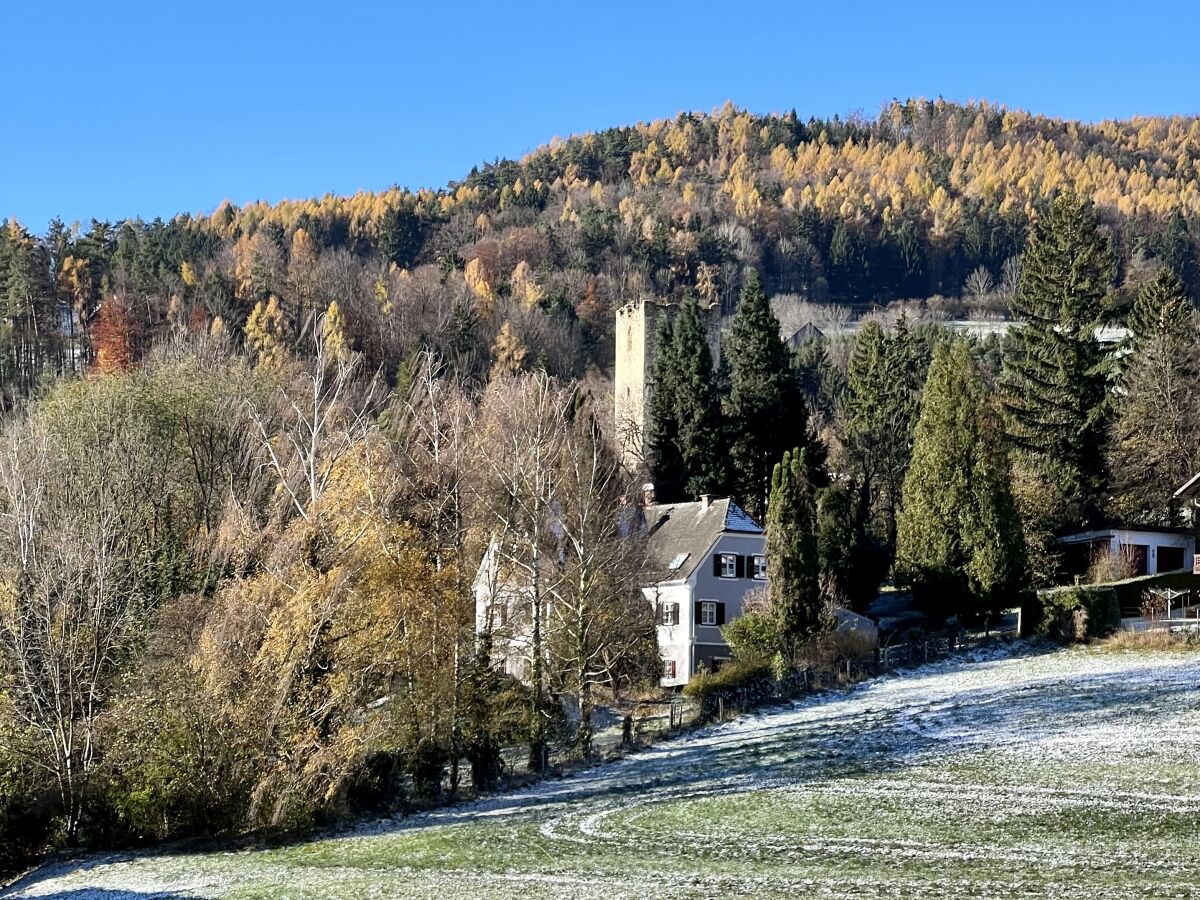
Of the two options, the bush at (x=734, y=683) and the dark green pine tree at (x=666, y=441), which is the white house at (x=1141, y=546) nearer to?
the dark green pine tree at (x=666, y=441)

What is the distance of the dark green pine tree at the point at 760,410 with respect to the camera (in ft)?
207

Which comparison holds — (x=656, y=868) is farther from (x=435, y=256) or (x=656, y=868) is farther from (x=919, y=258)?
(x=919, y=258)

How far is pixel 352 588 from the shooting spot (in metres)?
32.0

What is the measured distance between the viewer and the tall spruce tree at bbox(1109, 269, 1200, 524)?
5491 cm

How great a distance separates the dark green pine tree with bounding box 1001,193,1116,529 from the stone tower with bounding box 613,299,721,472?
23.8 meters

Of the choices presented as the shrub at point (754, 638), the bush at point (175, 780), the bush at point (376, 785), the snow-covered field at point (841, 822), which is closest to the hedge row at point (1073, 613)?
the snow-covered field at point (841, 822)

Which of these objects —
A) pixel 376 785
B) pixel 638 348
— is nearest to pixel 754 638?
pixel 376 785

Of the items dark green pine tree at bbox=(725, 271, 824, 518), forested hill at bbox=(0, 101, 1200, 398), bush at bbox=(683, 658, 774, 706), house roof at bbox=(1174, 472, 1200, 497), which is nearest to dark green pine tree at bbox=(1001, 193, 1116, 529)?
house roof at bbox=(1174, 472, 1200, 497)

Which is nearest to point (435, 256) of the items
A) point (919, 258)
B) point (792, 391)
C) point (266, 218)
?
point (266, 218)

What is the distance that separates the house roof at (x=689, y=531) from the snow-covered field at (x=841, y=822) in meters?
13.2

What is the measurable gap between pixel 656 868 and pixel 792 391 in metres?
43.7

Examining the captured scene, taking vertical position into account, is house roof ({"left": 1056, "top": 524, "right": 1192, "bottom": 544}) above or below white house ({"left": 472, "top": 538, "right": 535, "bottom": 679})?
above

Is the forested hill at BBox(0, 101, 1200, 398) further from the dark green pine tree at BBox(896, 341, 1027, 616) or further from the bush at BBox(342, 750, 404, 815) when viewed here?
the bush at BBox(342, 750, 404, 815)

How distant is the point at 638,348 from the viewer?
87500 millimetres
